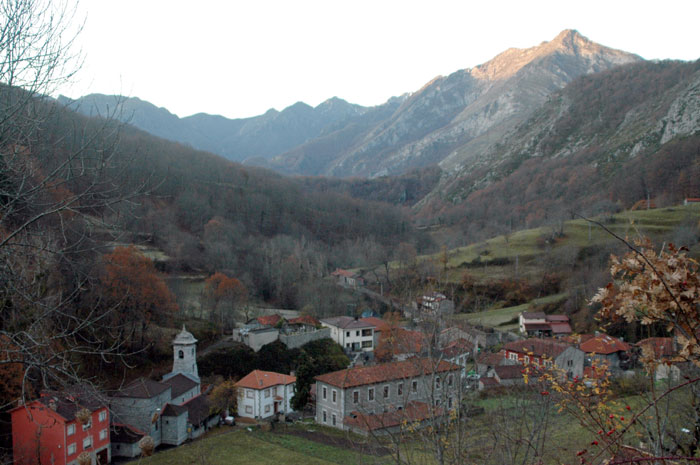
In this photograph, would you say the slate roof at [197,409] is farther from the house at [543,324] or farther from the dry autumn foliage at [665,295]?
the dry autumn foliage at [665,295]

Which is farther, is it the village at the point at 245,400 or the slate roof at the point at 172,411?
the slate roof at the point at 172,411

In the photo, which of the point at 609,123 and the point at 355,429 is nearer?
the point at 355,429

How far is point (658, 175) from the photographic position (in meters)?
70.3

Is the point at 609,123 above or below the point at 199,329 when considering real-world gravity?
above

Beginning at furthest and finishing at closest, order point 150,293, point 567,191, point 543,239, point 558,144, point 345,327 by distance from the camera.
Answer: point 558,144 < point 567,191 < point 543,239 < point 345,327 < point 150,293

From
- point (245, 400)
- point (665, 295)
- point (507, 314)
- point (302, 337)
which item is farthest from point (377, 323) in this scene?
point (665, 295)

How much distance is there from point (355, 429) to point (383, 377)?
293cm

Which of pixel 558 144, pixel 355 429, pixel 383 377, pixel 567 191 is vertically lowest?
pixel 355 429

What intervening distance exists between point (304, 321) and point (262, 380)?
11766mm

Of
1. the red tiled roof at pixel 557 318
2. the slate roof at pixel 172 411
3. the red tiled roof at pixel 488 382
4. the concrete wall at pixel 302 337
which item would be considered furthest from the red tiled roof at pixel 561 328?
the slate roof at pixel 172 411

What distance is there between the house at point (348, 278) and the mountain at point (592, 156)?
3251 centimetres

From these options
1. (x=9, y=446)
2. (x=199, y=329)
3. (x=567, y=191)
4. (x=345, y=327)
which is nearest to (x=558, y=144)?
(x=567, y=191)

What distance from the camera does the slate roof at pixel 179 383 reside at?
2449cm

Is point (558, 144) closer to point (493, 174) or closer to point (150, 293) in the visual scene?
point (493, 174)
